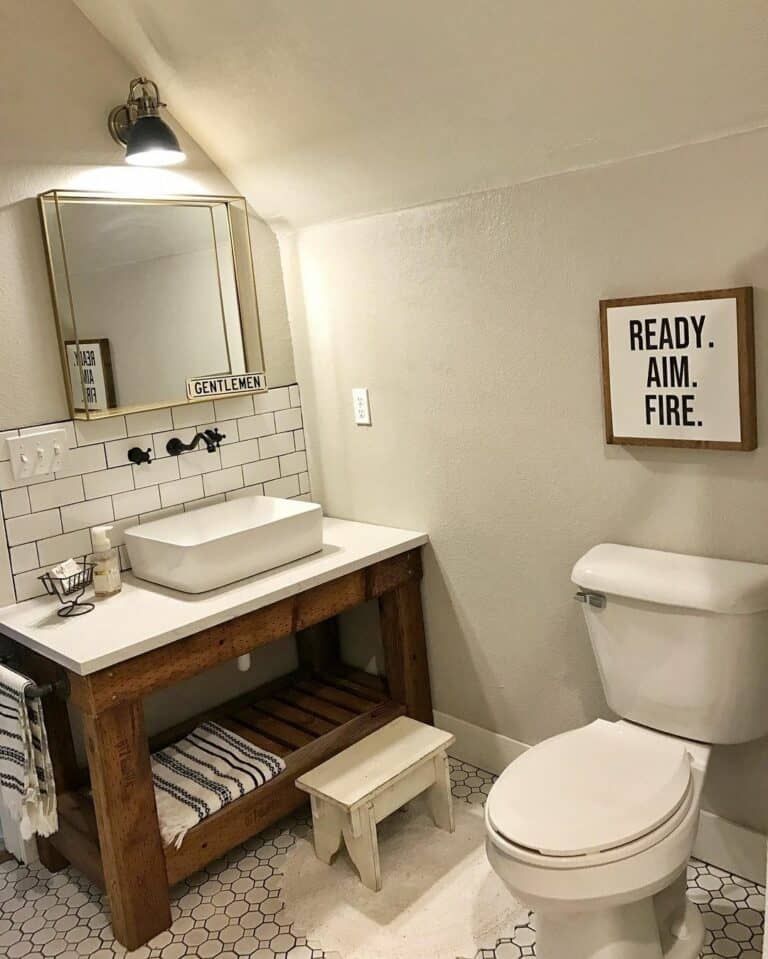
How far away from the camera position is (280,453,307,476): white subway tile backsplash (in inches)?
117

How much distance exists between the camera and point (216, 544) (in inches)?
89.8

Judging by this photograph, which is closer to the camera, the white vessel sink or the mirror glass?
the white vessel sink

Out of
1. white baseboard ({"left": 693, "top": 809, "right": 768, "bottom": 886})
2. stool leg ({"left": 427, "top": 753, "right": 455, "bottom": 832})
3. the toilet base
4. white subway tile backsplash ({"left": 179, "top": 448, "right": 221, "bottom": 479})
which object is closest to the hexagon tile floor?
white baseboard ({"left": 693, "top": 809, "right": 768, "bottom": 886})

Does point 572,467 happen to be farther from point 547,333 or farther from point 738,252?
point 738,252

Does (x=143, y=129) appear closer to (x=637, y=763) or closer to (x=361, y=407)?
(x=361, y=407)

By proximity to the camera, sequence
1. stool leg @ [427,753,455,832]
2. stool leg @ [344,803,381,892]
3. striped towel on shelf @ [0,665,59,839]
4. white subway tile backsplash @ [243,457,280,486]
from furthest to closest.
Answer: white subway tile backsplash @ [243,457,280,486]
stool leg @ [427,753,455,832]
stool leg @ [344,803,381,892]
striped towel on shelf @ [0,665,59,839]

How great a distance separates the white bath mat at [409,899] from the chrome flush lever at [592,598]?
741 mm

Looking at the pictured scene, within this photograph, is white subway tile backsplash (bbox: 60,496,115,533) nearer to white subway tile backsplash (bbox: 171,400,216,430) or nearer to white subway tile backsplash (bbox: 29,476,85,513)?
white subway tile backsplash (bbox: 29,476,85,513)

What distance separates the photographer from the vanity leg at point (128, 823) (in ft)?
6.71

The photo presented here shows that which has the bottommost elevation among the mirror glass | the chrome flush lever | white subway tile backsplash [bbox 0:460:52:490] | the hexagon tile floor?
the hexagon tile floor

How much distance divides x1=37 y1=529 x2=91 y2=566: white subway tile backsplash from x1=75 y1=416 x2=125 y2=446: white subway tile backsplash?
0.82 feet

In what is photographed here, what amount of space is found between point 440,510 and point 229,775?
94 centimetres

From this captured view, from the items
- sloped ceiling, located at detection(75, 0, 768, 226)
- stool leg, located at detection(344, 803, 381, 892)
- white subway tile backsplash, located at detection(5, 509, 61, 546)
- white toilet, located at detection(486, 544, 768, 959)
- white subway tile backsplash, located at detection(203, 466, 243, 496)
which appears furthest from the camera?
white subway tile backsplash, located at detection(203, 466, 243, 496)

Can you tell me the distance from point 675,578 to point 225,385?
144 cm
